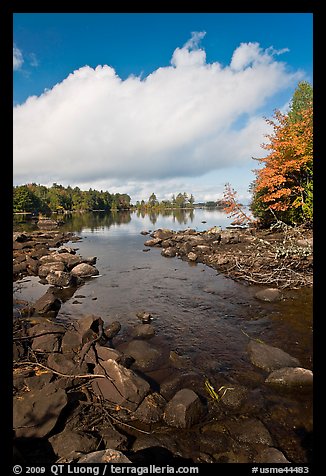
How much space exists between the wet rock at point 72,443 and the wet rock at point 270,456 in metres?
2.66

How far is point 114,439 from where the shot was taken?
14.1 feet

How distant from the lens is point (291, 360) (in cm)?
666

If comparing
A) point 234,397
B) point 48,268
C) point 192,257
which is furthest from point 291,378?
point 48,268

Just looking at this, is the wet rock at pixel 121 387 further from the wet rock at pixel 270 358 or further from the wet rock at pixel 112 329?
the wet rock at pixel 270 358

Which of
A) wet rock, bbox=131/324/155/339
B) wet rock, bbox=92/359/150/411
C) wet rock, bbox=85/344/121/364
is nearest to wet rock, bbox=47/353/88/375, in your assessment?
wet rock, bbox=85/344/121/364

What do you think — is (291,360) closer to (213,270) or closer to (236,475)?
(236,475)

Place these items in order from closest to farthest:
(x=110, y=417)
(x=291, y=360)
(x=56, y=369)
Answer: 1. (x=110, y=417)
2. (x=56, y=369)
3. (x=291, y=360)

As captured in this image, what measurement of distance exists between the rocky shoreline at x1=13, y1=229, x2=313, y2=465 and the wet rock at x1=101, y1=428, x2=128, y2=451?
0.02 meters

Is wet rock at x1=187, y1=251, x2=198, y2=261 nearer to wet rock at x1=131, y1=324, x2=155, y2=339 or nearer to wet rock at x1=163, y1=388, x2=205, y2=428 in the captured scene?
wet rock at x1=131, y1=324, x2=155, y2=339

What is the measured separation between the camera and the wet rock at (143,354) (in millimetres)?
6883

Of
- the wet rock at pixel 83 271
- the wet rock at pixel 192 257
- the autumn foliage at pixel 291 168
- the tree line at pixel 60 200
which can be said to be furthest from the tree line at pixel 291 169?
the tree line at pixel 60 200
